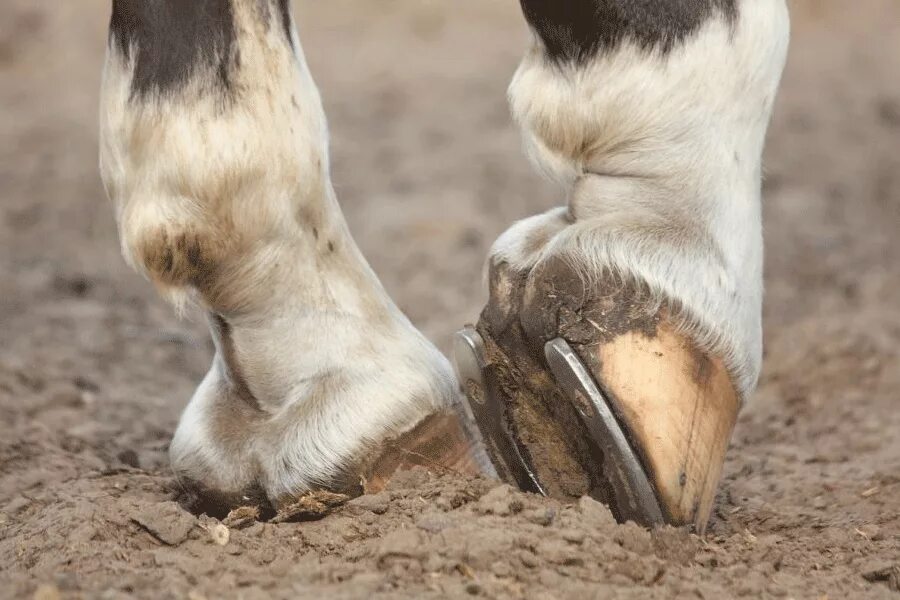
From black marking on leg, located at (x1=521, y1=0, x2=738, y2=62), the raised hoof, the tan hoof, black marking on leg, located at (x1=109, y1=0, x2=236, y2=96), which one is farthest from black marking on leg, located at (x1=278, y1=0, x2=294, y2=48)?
the tan hoof

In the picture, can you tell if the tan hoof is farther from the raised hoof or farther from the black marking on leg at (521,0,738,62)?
the black marking on leg at (521,0,738,62)

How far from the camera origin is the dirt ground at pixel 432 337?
1305 millimetres

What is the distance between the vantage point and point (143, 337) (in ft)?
9.34

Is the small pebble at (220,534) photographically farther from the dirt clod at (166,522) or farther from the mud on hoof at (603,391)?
the mud on hoof at (603,391)

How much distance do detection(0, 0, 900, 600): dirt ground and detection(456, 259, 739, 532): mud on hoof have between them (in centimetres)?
6

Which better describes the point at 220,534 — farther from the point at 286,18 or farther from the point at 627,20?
the point at 627,20

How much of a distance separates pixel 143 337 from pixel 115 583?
5.42 feet

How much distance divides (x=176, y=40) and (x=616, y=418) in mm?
644

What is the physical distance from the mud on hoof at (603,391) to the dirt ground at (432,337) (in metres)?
0.06

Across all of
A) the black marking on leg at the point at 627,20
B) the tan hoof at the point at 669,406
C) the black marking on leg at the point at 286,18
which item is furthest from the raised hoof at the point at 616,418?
the black marking on leg at the point at 286,18

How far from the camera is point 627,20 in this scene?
138cm

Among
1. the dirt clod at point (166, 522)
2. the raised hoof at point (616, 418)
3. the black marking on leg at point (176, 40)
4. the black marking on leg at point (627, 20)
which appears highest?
the black marking on leg at point (627, 20)

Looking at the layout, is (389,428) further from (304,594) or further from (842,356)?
(842,356)

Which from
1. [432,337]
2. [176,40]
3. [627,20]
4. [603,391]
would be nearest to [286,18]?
[176,40]
